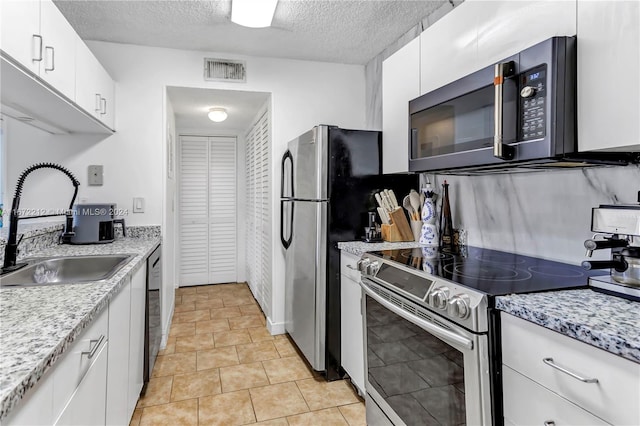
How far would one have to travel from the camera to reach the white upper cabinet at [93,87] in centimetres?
202

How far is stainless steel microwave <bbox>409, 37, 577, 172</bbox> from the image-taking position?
1.14 m

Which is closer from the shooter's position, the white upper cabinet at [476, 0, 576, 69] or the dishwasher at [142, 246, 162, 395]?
the white upper cabinet at [476, 0, 576, 69]

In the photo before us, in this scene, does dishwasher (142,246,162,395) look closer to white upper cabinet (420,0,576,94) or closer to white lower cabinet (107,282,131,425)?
white lower cabinet (107,282,131,425)

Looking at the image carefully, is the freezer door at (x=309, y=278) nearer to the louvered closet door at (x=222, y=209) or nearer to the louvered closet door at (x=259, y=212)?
the louvered closet door at (x=259, y=212)

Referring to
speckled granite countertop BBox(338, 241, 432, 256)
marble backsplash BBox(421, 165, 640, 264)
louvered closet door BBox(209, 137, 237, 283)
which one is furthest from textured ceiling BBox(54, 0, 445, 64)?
louvered closet door BBox(209, 137, 237, 283)

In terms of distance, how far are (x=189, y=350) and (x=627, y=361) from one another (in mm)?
2743

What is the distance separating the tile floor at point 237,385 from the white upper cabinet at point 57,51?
171 cm

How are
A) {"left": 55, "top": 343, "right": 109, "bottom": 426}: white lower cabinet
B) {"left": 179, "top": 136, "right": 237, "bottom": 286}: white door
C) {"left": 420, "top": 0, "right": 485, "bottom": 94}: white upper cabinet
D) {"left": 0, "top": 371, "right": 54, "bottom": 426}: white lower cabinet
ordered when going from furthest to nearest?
{"left": 179, "top": 136, "right": 237, "bottom": 286}: white door < {"left": 420, "top": 0, "right": 485, "bottom": 94}: white upper cabinet < {"left": 55, "top": 343, "right": 109, "bottom": 426}: white lower cabinet < {"left": 0, "top": 371, "right": 54, "bottom": 426}: white lower cabinet

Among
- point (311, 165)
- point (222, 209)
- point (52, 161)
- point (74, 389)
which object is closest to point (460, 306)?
point (74, 389)

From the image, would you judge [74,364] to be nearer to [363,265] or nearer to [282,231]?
[363,265]

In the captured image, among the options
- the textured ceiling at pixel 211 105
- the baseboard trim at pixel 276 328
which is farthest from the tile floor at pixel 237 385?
the textured ceiling at pixel 211 105

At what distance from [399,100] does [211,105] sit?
2088 millimetres

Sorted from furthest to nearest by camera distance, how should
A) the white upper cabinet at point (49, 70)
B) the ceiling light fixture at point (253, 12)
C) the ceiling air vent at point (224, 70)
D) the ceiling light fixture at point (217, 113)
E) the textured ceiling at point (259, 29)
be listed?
the ceiling light fixture at point (217, 113) → the ceiling air vent at point (224, 70) → the textured ceiling at point (259, 29) → the ceiling light fixture at point (253, 12) → the white upper cabinet at point (49, 70)

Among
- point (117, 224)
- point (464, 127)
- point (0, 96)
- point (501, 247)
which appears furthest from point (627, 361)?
point (117, 224)
